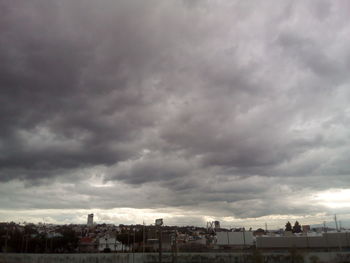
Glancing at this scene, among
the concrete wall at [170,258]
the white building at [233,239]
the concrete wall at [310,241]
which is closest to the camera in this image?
the concrete wall at [170,258]

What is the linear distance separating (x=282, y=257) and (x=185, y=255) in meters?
11.8

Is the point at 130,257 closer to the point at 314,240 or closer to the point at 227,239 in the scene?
the point at 227,239

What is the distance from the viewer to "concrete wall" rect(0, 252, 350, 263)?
38.5m

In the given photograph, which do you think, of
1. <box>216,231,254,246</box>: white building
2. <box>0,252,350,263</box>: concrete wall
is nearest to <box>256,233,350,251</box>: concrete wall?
<box>216,231,254,246</box>: white building

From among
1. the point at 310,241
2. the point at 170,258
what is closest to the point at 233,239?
the point at 310,241

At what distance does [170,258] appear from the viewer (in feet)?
144

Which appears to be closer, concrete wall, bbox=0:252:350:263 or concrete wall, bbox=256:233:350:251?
concrete wall, bbox=0:252:350:263

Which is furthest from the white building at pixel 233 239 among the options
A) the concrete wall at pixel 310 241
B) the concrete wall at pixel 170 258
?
the concrete wall at pixel 170 258

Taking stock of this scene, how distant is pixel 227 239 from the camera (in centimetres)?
5853

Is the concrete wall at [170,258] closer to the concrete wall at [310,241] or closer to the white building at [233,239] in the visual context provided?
the concrete wall at [310,241]

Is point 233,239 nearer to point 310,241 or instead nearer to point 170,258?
point 310,241

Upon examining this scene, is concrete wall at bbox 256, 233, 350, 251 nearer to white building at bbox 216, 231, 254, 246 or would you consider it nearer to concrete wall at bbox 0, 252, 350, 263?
white building at bbox 216, 231, 254, 246

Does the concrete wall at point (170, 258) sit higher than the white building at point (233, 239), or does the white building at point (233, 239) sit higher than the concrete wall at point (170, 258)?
the white building at point (233, 239)

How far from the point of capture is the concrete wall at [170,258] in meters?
38.5
